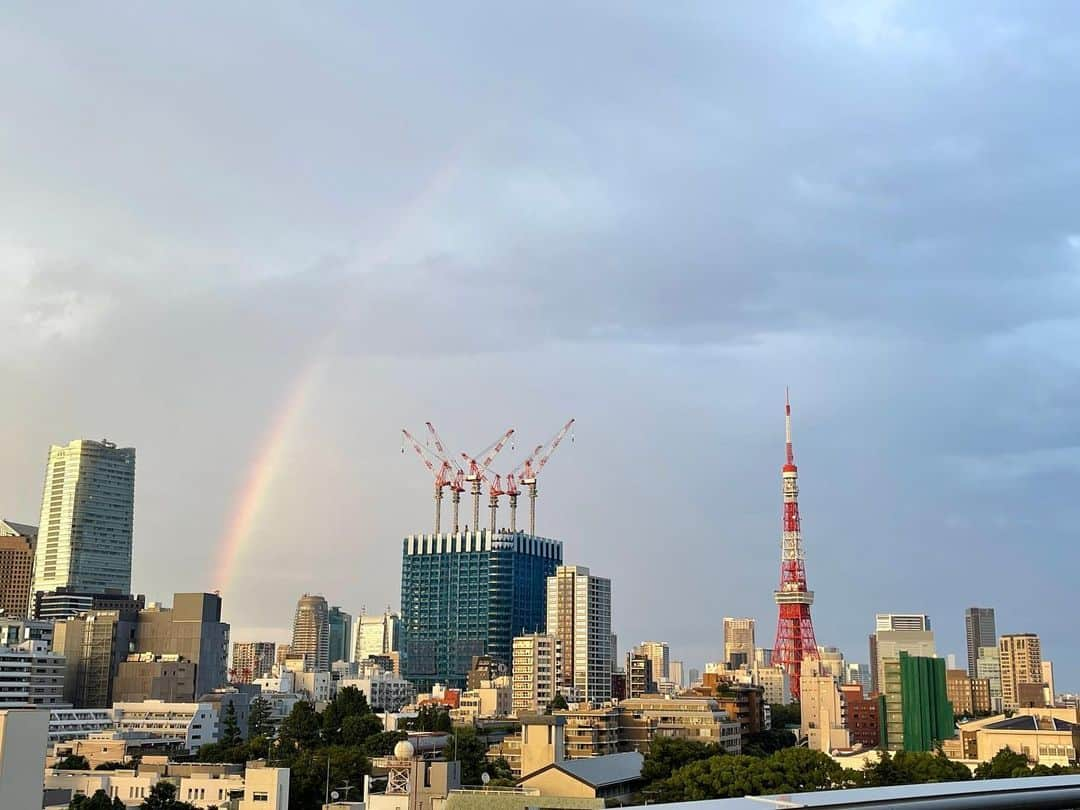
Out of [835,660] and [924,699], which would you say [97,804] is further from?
[835,660]

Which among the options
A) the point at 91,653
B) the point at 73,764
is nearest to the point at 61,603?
the point at 91,653

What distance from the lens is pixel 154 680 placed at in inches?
2477

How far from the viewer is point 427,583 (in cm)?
9819

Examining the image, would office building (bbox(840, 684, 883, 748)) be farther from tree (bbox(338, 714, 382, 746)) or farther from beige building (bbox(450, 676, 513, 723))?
tree (bbox(338, 714, 382, 746))

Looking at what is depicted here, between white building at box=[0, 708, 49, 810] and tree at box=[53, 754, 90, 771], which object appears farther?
tree at box=[53, 754, 90, 771]

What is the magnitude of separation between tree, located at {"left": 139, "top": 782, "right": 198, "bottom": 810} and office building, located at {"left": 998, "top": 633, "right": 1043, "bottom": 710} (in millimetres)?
86724

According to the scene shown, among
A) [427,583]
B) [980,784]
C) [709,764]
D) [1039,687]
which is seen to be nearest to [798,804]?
[980,784]

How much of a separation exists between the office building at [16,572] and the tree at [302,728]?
69.3m

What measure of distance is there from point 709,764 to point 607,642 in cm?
5860

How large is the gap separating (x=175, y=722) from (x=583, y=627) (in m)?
39.1

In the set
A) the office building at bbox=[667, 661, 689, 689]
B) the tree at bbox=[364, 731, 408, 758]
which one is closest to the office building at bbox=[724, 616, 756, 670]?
→ the office building at bbox=[667, 661, 689, 689]

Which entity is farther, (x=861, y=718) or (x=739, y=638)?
(x=739, y=638)

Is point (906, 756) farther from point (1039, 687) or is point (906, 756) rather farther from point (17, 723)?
point (1039, 687)

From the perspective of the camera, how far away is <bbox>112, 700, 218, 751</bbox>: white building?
47.2 meters
